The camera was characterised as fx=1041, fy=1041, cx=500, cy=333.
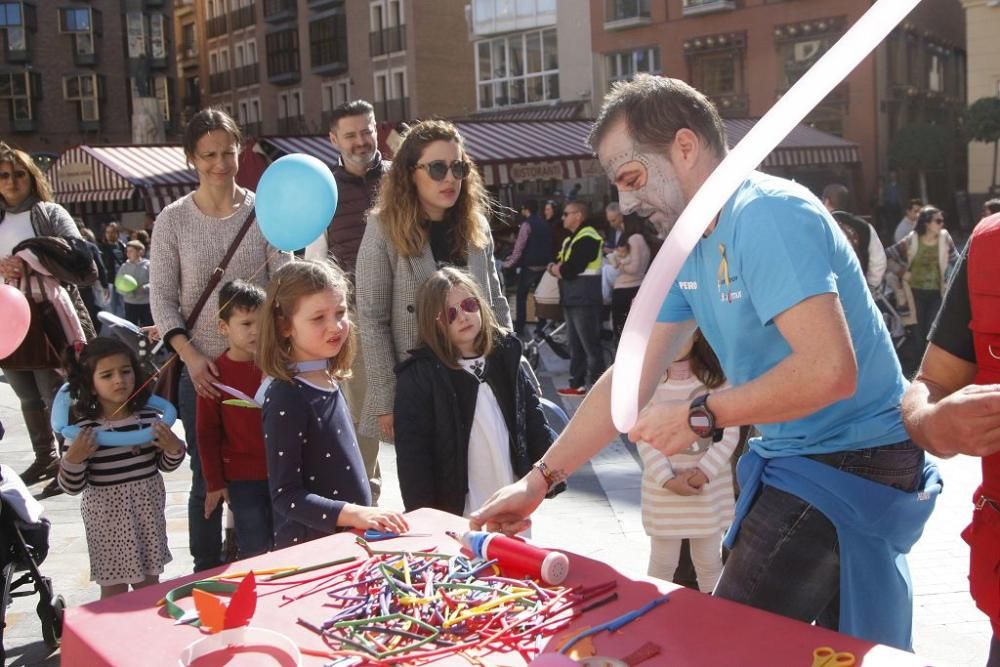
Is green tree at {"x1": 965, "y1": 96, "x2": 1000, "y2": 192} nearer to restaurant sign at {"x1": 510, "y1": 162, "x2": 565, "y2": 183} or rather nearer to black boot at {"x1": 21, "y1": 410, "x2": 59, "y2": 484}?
restaurant sign at {"x1": 510, "y1": 162, "x2": 565, "y2": 183}

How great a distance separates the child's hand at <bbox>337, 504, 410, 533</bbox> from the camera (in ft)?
7.66

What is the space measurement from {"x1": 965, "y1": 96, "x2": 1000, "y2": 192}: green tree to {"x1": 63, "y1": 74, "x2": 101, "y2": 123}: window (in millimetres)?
36046

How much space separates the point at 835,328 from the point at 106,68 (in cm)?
4874

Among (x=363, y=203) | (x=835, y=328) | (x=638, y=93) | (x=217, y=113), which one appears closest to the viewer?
(x=835, y=328)

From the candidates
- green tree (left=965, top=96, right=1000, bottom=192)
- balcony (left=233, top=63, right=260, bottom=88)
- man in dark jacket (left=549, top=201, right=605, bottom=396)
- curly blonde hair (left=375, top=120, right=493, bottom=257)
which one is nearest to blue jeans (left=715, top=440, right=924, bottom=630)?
curly blonde hair (left=375, top=120, right=493, bottom=257)

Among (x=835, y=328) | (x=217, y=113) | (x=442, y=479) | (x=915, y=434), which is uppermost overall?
(x=217, y=113)

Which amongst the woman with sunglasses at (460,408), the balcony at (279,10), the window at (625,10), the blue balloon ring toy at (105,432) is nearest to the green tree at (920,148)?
the window at (625,10)

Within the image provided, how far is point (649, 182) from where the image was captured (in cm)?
207

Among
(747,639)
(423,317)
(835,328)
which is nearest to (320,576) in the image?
(747,639)

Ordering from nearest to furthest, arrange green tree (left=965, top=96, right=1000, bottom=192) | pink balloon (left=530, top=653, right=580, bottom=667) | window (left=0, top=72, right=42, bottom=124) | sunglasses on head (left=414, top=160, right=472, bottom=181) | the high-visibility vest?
pink balloon (left=530, top=653, right=580, bottom=667) → sunglasses on head (left=414, top=160, right=472, bottom=181) → the high-visibility vest → green tree (left=965, top=96, right=1000, bottom=192) → window (left=0, top=72, right=42, bottom=124)

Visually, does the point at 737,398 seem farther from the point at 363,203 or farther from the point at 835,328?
the point at 363,203

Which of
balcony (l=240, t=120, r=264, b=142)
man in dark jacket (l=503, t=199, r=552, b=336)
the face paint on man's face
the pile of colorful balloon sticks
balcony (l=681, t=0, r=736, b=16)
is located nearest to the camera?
the pile of colorful balloon sticks

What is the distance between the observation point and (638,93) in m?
2.05

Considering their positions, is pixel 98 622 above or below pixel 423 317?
below
